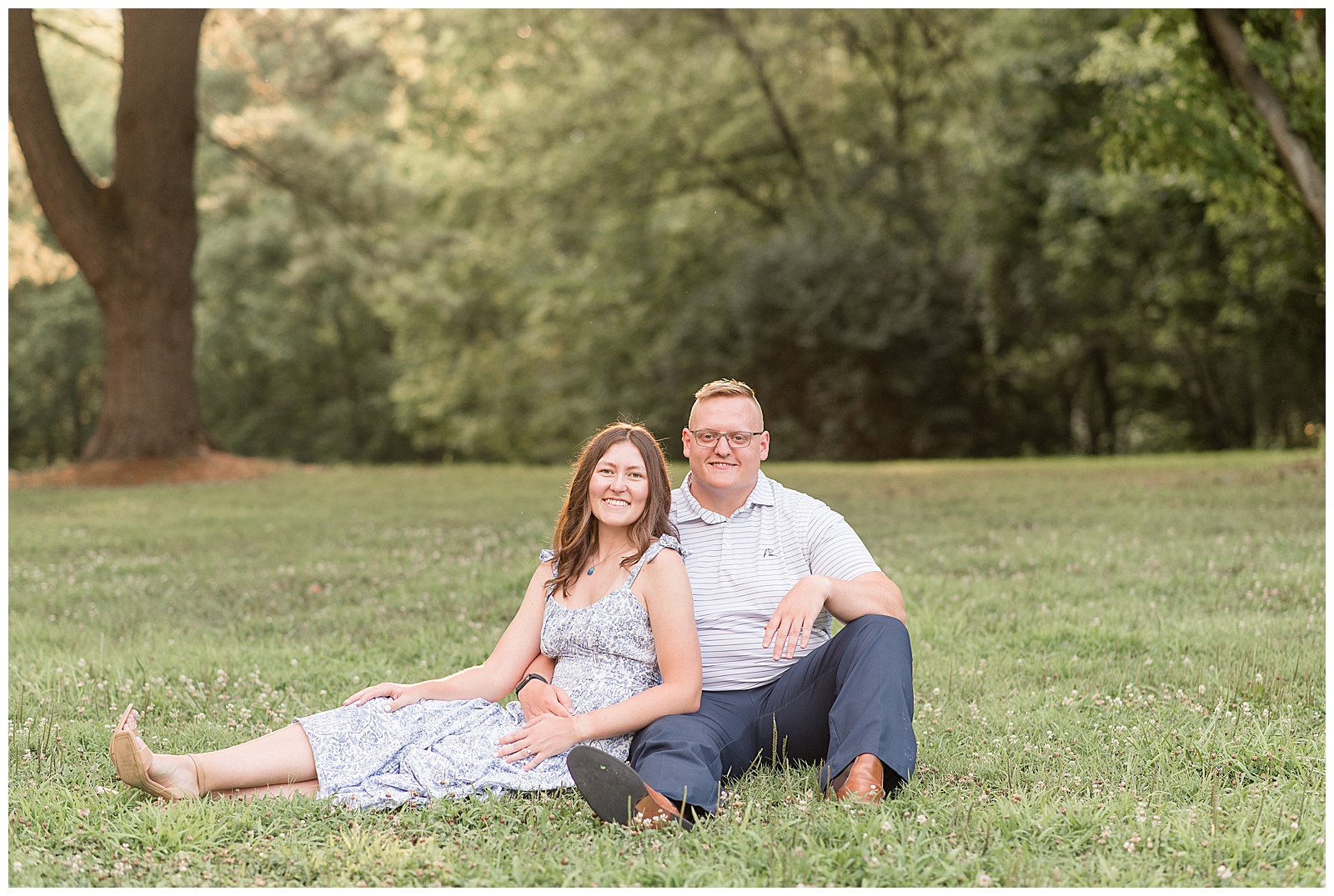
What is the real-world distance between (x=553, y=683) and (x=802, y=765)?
90cm

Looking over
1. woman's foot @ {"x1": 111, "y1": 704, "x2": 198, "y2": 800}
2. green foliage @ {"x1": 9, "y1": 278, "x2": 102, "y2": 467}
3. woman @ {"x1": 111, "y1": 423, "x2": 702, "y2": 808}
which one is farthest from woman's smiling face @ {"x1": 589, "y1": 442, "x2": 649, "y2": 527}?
green foliage @ {"x1": 9, "y1": 278, "x2": 102, "y2": 467}

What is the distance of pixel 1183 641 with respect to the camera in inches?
220

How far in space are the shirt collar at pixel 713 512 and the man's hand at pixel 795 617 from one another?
45cm

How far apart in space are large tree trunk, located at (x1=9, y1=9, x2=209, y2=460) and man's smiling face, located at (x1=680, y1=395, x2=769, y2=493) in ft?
42.0

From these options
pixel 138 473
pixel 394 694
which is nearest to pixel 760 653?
pixel 394 694

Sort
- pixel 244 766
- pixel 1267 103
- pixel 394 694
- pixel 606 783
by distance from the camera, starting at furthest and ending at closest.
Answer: pixel 1267 103 < pixel 394 694 < pixel 244 766 < pixel 606 783

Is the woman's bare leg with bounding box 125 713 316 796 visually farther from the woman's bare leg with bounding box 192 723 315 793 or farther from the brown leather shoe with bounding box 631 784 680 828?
the brown leather shoe with bounding box 631 784 680 828

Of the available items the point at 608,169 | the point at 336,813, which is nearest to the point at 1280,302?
the point at 608,169

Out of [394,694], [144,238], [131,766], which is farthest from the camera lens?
[144,238]

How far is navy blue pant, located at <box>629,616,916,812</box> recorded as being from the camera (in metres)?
3.45

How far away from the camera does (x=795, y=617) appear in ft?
12.0

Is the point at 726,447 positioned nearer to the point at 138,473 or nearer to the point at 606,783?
the point at 606,783

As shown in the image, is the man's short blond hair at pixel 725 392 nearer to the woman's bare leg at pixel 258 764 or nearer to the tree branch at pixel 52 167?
the woman's bare leg at pixel 258 764

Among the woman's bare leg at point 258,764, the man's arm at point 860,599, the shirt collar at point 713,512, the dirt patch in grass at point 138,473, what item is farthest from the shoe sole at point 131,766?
the dirt patch in grass at point 138,473
